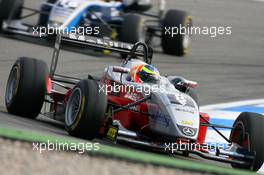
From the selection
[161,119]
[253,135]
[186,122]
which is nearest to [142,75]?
[161,119]

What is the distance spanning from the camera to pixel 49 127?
32.3 ft

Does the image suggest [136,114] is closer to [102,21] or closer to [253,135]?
[253,135]

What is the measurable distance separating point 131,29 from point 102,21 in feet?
2.15

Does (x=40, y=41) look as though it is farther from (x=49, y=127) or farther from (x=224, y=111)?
(x=49, y=127)

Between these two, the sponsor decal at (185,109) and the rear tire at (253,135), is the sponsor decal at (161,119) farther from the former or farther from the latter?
the rear tire at (253,135)

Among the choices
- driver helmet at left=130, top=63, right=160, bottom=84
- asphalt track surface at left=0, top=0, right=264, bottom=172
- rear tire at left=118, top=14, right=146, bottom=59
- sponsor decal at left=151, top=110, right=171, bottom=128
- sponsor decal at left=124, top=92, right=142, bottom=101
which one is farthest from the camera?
rear tire at left=118, top=14, right=146, bottom=59

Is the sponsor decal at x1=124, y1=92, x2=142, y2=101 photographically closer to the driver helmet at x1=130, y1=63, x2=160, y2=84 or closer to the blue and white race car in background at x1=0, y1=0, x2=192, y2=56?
the driver helmet at x1=130, y1=63, x2=160, y2=84

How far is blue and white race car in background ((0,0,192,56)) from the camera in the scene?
53.0 feet

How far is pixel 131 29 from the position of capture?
16.2 meters

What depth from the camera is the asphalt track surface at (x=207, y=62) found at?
13.6 meters

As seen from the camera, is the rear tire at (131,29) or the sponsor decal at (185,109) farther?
the rear tire at (131,29)

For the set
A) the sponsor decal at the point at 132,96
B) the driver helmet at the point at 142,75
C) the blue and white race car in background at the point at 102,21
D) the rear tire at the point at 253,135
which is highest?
the blue and white race car in background at the point at 102,21

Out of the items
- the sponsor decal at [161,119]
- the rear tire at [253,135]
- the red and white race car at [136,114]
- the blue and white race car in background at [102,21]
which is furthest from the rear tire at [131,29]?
the sponsor decal at [161,119]

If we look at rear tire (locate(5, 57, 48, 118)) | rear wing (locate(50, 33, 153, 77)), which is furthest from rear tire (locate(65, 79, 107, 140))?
rear wing (locate(50, 33, 153, 77))
